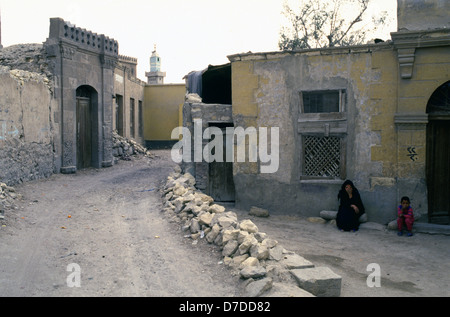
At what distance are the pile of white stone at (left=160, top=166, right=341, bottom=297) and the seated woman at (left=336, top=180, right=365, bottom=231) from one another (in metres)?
2.86

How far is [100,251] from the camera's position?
17.6 feet

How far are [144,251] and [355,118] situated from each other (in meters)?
5.31

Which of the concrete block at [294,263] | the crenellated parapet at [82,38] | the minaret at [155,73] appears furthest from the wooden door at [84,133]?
the minaret at [155,73]

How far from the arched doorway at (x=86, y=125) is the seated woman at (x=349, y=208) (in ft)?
27.0

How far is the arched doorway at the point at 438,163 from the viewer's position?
798cm

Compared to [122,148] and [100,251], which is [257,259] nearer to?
[100,251]

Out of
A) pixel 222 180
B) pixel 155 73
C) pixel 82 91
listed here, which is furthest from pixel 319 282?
pixel 155 73

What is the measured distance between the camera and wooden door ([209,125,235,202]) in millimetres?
9867

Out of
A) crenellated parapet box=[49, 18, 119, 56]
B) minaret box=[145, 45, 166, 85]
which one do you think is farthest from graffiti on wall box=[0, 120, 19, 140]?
minaret box=[145, 45, 166, 85]

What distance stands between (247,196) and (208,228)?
3.40 m

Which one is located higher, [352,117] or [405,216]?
[352,117]

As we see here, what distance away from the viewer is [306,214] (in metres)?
8.79

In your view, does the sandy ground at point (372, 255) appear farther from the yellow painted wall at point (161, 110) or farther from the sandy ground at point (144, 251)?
the yellow painted wall at point (161, 110)
